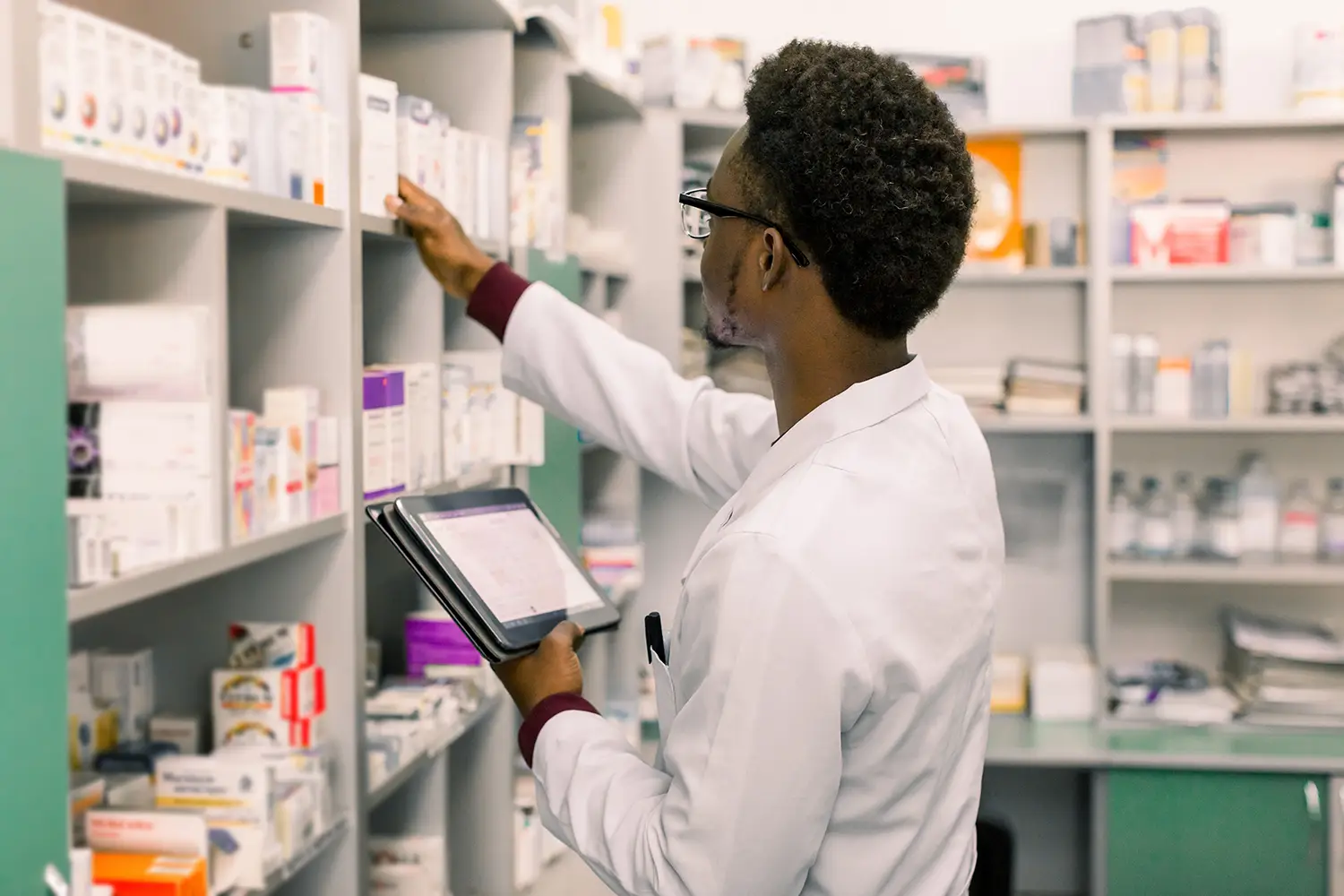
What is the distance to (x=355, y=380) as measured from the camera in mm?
2051

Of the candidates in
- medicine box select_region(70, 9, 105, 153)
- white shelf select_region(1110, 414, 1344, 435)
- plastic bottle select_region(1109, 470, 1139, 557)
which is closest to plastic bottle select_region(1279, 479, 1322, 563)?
white shelf select_region(1110, 414, 1344, 435)

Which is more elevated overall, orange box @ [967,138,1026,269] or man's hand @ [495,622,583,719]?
orange box @ [967,138,1026,269]

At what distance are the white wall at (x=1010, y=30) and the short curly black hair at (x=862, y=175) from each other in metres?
3.24

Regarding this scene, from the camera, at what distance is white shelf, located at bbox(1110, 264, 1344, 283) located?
4.04m

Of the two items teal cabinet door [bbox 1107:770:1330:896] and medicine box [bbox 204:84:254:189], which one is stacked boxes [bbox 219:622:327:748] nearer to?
medicine box [bbox 204:84:254:189]

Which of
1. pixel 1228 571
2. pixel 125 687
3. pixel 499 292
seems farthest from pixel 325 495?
pixel 1228 571

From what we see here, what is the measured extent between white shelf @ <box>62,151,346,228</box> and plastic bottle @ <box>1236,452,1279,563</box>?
317 cm

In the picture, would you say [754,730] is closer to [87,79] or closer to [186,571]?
[186,571]

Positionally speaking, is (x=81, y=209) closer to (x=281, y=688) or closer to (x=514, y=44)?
(x=281, y=688)

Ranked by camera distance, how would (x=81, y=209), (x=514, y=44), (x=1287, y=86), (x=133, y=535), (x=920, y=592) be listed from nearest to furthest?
(x=920, y=592) < (x=133, y=535) < (x=81, y=209) < (x=514, y=44) < (x=1287, y=86)

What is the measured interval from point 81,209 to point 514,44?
1.65 metres

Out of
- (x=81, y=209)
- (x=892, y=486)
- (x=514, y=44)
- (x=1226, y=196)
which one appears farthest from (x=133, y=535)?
(x=1226, y=196)

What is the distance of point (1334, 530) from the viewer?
4160 mm

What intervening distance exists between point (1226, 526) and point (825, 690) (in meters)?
3.24
